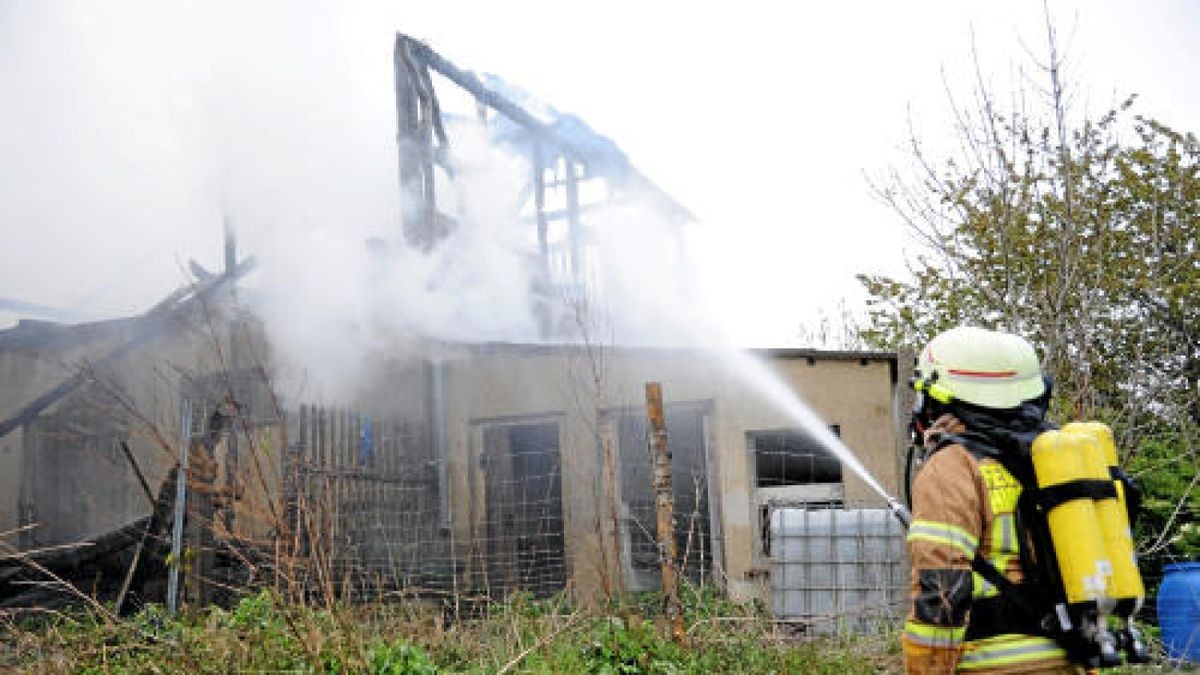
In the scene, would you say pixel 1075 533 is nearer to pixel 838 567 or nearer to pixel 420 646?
pixel 420 646

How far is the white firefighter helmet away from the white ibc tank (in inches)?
164

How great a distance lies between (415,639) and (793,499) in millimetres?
4351

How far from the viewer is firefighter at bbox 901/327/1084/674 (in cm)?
260

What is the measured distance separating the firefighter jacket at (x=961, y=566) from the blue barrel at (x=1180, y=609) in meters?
4.56

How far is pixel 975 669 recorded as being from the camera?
2.67m

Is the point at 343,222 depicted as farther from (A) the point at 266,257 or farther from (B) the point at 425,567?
(B) the point at 425,567

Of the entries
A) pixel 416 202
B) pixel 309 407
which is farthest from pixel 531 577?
pixel 416 202

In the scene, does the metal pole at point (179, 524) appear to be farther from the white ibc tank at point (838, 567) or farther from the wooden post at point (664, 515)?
the white ibc tank at point (838, 567)

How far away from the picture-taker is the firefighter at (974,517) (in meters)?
2.60

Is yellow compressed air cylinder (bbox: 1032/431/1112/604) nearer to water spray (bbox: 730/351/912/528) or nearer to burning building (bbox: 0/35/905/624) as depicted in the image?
burning building (bbox: 0/35/905/624)

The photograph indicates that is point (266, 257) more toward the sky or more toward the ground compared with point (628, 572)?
more toward the sky

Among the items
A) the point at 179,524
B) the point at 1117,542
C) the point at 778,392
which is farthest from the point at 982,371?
the point at 778,392

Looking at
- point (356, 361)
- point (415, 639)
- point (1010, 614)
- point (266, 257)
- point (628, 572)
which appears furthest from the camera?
point (266, 257)

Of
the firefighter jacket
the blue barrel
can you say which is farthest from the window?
the firefighter jacket
